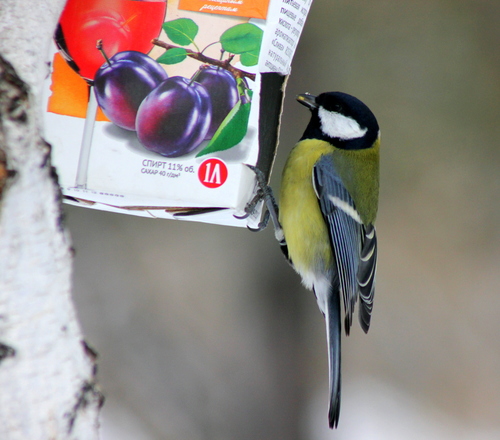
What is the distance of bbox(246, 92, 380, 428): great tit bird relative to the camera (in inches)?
35.8

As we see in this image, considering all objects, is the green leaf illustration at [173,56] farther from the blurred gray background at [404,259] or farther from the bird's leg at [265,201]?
the blurred gray background at [404,259]

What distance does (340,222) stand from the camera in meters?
0.92

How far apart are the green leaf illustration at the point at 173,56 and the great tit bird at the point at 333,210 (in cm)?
29

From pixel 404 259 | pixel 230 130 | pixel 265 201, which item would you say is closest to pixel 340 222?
pixel 265 201

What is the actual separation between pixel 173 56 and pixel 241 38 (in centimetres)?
9

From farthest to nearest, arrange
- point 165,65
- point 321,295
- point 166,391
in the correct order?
point 166,391
point 321,295
point 165,65

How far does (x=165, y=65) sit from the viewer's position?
68 cm

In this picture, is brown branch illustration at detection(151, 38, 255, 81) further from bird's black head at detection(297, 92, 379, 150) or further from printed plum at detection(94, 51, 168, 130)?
bird's black head at detection(297, 92, 379, 150)

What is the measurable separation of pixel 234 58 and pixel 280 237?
0.39m

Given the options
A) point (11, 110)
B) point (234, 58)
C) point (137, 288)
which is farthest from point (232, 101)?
point (137, 288)

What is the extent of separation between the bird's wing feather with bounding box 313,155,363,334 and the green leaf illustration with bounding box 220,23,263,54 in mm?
291

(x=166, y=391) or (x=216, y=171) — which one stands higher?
(x=216, y=171)

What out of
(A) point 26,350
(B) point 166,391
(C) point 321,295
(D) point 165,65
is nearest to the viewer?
(A) point 26,350

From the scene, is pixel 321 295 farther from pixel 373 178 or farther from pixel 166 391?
pixel 166 391
